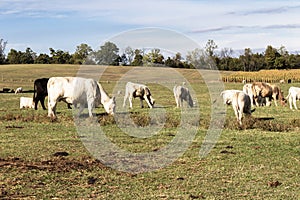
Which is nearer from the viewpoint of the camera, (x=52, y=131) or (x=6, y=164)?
(x=6, y=164)

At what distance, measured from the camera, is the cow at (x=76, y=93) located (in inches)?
840

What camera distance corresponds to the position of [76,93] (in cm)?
2138

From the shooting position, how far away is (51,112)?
21.3 metres

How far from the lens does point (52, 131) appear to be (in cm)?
1720

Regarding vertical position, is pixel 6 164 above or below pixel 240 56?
below

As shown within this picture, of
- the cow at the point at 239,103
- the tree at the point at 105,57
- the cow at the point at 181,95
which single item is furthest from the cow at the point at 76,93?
the cow at the point at 181,95

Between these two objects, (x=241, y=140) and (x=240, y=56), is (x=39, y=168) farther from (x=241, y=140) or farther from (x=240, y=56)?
(x=240, y=56)

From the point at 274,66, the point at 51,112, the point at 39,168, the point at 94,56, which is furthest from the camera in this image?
the point at 274,66

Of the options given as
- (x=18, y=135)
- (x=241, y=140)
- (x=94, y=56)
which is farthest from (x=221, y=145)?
(x=94, y=56)

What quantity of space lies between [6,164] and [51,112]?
1026cm

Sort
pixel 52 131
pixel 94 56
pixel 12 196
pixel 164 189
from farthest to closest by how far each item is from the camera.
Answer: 1. pixel 94 56
2. pixel 52 131
3. pixel 164 189
4. pixel 12 196

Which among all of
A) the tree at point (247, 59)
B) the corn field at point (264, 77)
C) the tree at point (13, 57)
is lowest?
the corn field at point (264, 77)

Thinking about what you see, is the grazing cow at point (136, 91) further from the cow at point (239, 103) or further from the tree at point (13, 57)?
the tree at point (13, 57)

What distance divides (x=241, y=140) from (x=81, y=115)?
28.2ft
